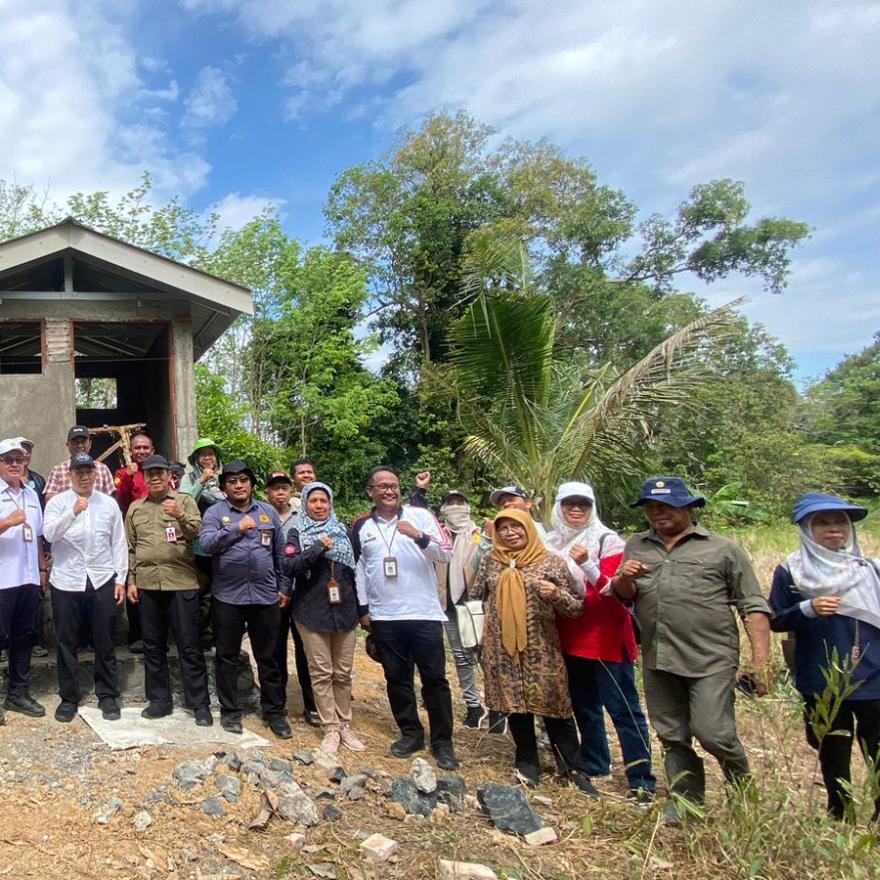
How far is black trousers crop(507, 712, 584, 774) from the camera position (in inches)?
166

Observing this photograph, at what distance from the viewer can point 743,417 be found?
19875mm

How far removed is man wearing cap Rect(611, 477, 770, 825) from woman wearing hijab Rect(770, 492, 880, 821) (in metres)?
0.21

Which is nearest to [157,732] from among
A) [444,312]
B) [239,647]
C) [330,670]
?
[239,647]

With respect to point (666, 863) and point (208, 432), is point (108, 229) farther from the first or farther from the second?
point (666, 863)

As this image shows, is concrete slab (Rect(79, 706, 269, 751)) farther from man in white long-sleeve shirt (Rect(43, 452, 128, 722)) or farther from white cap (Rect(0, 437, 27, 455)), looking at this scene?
white cap (Rect(0, 437, 27, 455))

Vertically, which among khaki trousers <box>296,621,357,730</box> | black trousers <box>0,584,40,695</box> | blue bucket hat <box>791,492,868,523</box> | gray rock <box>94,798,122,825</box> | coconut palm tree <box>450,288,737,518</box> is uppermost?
coconut palm tree <box>450,288,737,518</box>

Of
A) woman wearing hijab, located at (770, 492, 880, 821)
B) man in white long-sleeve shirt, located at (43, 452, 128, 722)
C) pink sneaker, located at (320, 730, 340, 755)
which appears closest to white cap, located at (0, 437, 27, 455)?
man in white long-sleeve shirt, located at (43, 452, 128, 722)

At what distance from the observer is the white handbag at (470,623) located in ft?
18.0

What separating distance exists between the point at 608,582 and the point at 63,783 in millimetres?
3060

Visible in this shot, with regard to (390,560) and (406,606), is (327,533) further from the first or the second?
(406,606)

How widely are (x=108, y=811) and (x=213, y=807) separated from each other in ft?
1.63

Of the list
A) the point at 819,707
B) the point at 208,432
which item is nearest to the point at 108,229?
the point at 208,432

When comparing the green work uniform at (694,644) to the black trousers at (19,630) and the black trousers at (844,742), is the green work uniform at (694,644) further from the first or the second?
the black trousers at (19,630)

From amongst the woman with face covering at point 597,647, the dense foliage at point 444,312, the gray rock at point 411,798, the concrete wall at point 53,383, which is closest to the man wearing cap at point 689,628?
the woman with face covering at point 597,647
